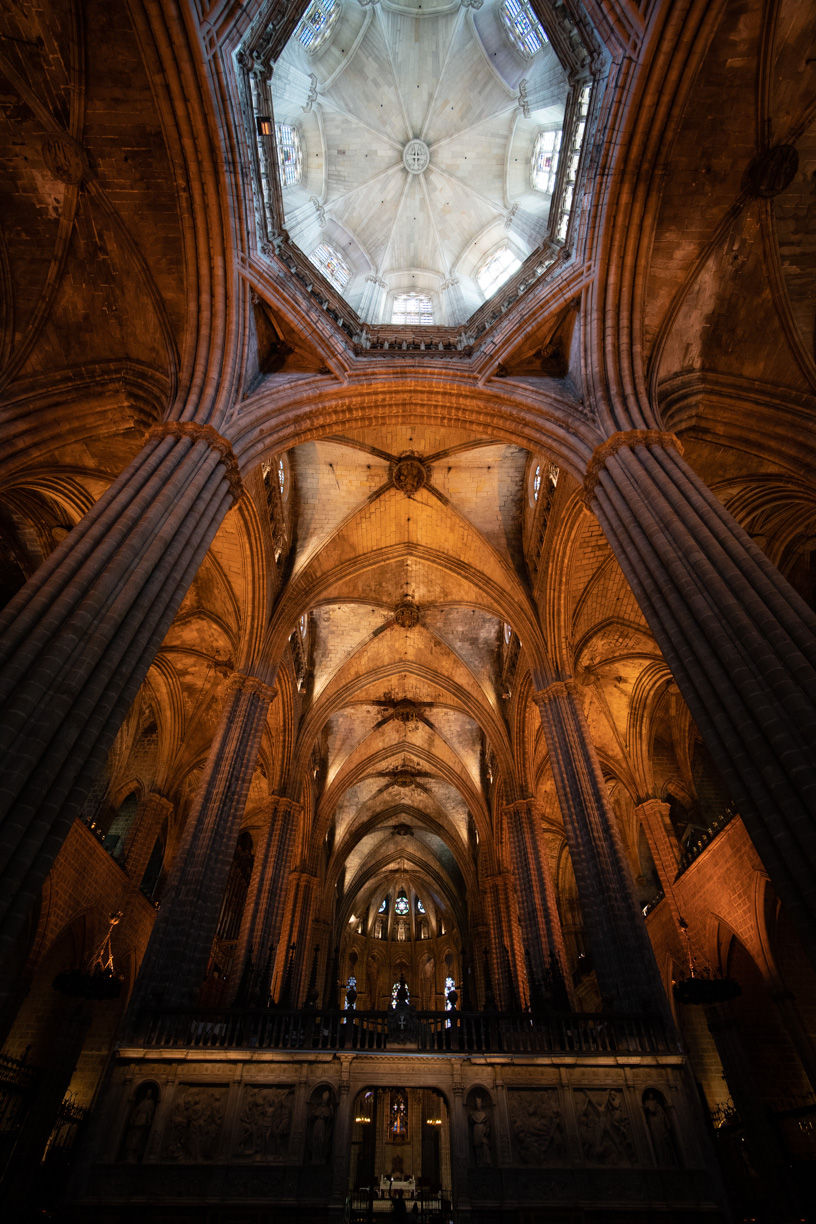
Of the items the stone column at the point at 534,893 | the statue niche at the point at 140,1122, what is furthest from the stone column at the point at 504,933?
the statue niche at the point at 140,1122

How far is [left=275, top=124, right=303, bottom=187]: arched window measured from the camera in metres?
15.8

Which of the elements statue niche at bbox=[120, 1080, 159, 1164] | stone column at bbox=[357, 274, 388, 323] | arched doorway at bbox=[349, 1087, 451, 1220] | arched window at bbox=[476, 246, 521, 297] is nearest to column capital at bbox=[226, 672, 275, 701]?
statue niche at bbox=[120, 1080, 159, 1164]

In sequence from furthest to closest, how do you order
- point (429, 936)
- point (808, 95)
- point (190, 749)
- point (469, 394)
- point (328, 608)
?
point (429, 936), point (328, 608), point (190, 749), point (469, 394), point (808, 95)

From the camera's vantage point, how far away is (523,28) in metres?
15.9

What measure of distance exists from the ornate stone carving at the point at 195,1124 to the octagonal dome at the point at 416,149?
56.9 ft

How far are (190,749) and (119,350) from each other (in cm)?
1214

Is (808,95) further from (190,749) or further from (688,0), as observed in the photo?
(190,749)

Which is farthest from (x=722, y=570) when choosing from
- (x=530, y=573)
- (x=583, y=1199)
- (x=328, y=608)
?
(x=328, y=608)

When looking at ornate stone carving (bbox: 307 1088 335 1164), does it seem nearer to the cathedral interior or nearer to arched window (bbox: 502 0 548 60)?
the cathedral interior

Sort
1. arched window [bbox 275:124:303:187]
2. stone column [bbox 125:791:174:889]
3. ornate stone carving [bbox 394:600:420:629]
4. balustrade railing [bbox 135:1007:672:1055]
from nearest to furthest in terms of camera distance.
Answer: balustrade railing [bbox 135:1007:672:1055] → arched window [bbox 275:124:303:187] → stone column [bbox 125:791:174:889] → ornate stone carving [bbox 394:600:420:629]

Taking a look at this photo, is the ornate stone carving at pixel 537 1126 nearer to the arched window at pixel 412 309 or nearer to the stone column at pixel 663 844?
the stone column at pixel 663 844

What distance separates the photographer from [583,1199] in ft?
23.4

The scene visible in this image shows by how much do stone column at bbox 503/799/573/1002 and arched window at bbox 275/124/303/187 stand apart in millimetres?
18030

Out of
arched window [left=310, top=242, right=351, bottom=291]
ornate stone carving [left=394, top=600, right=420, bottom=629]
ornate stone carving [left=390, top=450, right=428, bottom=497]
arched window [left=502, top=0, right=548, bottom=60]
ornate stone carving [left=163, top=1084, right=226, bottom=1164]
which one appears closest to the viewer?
ornate stone carving [left=163, top=1084, right=226, bottom=1164]
